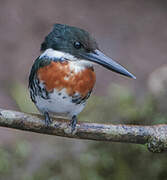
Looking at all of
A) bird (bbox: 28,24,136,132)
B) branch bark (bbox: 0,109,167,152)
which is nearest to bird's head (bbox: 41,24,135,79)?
bird (bbox: 28,24,136,132)

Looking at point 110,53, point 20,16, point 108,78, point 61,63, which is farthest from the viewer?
point 20,16

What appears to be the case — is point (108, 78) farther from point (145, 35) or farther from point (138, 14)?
point (138, 14)

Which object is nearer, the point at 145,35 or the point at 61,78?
the point at 61,78

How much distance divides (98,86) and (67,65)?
133 inches

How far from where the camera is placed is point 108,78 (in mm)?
6520

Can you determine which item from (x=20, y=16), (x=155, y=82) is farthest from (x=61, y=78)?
(x=20, y=16)

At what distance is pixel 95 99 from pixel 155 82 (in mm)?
946

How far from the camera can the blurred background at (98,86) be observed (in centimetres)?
465

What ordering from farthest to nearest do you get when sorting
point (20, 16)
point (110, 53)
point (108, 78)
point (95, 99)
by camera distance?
point (20, 16)
point (110, 53)
point (108, 78)
point (95, 99)

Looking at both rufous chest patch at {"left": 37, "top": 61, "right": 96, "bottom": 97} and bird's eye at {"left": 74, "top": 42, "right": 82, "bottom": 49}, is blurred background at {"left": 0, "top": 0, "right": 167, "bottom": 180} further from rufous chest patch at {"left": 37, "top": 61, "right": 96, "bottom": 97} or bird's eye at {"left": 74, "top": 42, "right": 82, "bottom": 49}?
bird's eye at {"left": 74, "top": 42, "right": 82, "bottom": 49}

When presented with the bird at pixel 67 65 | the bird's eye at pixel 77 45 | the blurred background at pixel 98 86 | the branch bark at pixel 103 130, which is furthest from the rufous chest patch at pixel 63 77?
the blurred background at pixel 98 86

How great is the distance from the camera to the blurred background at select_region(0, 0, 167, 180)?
465 cm

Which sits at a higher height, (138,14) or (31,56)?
(138,14)

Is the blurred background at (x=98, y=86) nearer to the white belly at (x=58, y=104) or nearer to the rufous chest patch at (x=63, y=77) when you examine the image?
the white belly at (x=58, y=104)
